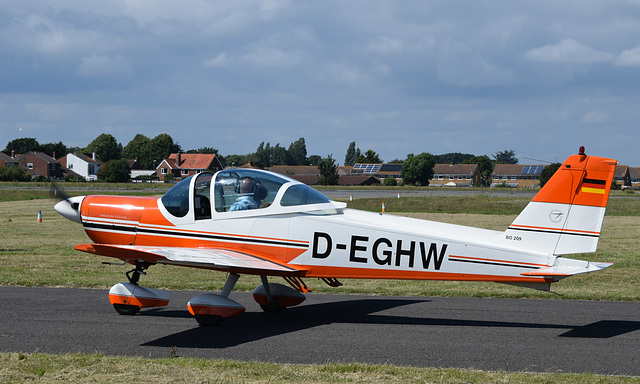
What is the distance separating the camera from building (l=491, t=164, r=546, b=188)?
452 feet

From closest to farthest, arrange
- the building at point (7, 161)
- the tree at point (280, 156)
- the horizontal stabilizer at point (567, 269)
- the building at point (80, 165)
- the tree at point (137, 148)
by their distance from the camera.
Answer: the horizontal stabilizer at point (567, 269), the building at point (7, 161), the building at point (80, 165), the tree at point (137, 148), the tree at point (280, 156)

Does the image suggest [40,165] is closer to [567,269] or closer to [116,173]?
[116,173]

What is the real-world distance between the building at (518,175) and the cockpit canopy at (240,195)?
433 feet

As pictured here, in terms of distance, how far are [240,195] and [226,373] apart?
11.1ft

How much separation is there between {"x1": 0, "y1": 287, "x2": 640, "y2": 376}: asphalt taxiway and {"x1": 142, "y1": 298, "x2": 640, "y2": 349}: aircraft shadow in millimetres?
15

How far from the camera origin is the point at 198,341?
787cm

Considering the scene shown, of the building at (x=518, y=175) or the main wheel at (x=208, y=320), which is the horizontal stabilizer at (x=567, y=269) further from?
the building at (x=518, y=175)

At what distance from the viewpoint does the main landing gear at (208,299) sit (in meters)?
8.62

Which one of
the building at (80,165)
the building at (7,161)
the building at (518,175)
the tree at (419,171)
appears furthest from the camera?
the building at (518,175)

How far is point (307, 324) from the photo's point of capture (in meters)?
8.94

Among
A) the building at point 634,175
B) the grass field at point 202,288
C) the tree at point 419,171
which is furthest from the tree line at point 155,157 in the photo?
the grass field at point 202,288

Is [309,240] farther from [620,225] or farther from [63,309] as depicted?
[620,225]

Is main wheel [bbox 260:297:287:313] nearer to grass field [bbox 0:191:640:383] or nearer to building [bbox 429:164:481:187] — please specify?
grass field [bbox 0:191:640:383]

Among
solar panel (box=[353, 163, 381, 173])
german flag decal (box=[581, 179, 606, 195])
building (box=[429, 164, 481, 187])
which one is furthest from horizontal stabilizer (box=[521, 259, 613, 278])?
solar panel (box=[353, 163, 381, 173])
